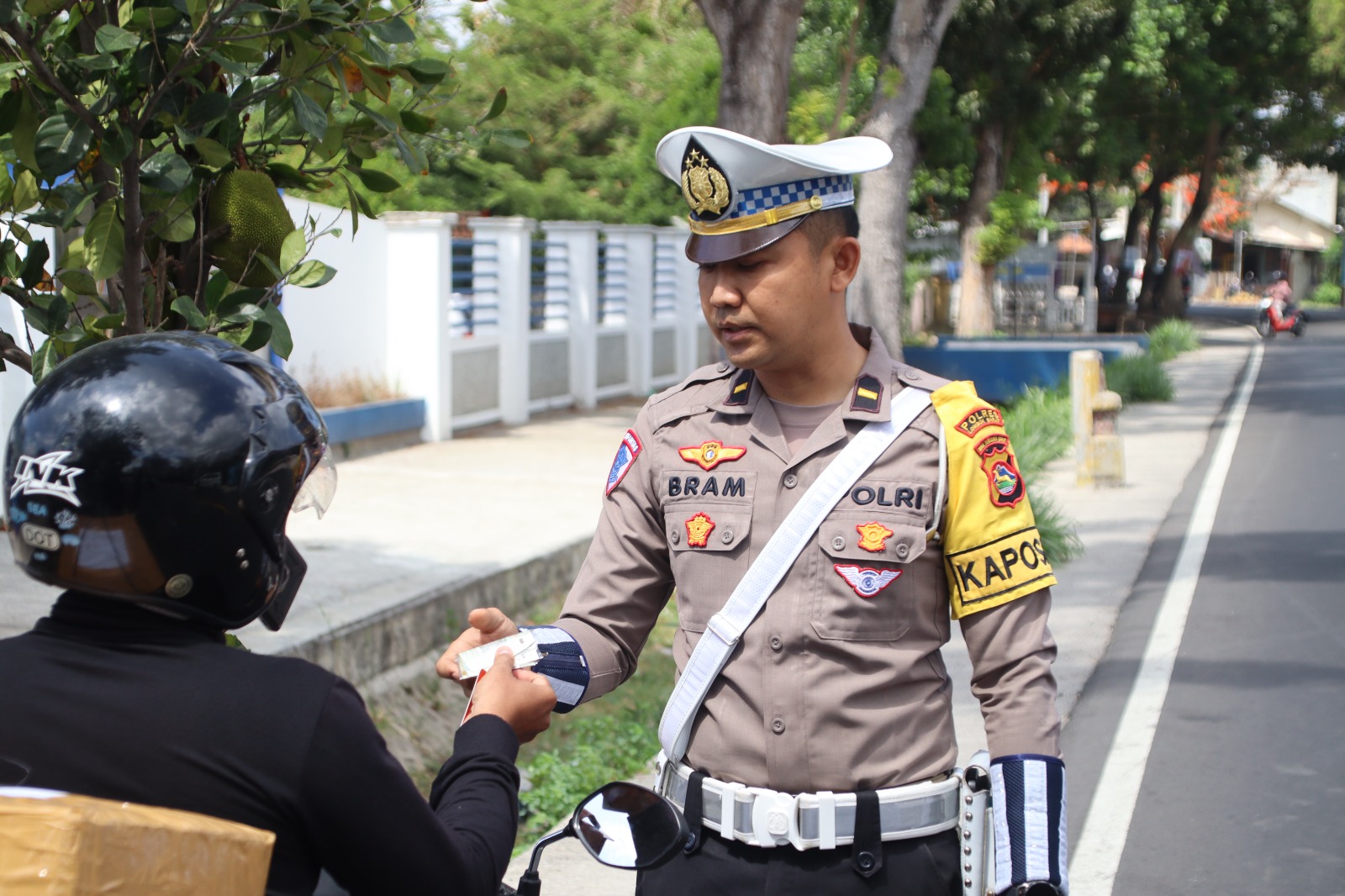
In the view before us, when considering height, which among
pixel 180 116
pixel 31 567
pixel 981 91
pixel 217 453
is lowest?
pixel 31 567

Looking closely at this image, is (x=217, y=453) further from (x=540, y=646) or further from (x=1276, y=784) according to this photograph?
(x=1276, y=784)

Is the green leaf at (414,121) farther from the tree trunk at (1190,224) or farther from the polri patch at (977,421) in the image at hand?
the tree trunk at (1190,224)

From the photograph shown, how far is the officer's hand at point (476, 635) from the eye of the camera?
2.15 m

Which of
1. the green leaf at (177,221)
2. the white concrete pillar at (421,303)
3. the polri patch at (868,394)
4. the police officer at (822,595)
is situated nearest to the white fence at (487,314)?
the white concrete pillar at (421,303)

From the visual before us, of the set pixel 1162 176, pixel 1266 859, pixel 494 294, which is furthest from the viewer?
pixel 1162 176

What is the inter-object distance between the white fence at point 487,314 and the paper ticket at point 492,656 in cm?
834

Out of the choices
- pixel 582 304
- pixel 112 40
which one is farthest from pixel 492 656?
pixel 582 304

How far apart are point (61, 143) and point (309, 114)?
0.36m

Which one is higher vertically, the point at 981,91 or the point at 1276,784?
the point at 981,91

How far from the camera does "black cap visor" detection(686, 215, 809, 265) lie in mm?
2396

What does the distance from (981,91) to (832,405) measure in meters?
21.4

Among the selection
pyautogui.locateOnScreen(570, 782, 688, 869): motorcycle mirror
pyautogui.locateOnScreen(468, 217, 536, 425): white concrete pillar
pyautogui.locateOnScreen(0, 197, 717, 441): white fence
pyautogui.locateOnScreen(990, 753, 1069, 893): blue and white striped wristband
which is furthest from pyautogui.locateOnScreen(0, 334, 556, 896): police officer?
pyautogui.locateOnScreen(468, 217, 536, 425): white concrete pillar

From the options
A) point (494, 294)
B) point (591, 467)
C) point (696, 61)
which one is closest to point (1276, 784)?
point (591, 467)

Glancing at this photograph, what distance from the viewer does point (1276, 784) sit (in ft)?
17.2
